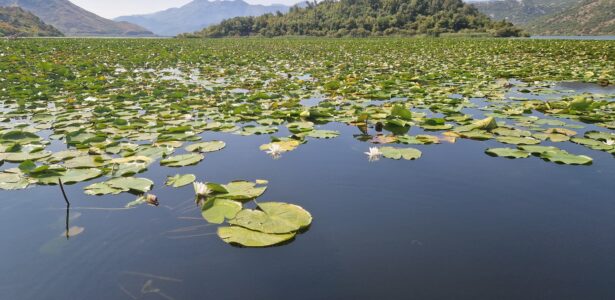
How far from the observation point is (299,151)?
4129 mm

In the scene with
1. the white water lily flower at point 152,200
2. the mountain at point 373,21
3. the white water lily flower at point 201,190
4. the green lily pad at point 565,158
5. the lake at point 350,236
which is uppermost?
the mountain at point 373,21

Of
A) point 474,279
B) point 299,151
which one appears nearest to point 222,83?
point 299,151

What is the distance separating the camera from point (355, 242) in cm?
225

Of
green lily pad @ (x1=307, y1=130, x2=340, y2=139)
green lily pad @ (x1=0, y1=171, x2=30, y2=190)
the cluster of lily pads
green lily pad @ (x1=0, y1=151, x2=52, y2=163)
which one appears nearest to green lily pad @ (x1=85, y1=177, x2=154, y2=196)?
the cluster of lily pads

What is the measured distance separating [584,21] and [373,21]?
10565 cm

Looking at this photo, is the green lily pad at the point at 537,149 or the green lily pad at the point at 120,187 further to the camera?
the green lily pad at the point at 537,149

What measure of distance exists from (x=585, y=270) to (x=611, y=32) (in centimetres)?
15175

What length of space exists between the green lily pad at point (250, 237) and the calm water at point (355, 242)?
0.05m

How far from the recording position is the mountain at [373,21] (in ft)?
219

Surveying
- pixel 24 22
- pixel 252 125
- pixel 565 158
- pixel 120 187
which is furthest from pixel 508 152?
pixel 24 22

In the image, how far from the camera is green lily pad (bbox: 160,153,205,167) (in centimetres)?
364

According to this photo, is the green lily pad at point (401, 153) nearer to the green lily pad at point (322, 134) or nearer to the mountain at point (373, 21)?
the green lily pad at point (322, 134)

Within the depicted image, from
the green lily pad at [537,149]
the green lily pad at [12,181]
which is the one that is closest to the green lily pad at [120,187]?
the green lily pad at [12,181]

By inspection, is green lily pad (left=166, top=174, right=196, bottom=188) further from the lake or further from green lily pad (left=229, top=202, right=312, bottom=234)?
green lily pad (left=229, top=202, right=312, bottom=234)
